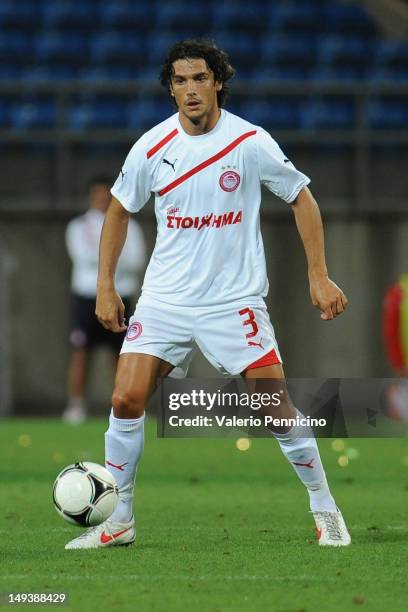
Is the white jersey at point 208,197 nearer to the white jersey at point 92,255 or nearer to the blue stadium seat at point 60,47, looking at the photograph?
the white jersey at point 92,255

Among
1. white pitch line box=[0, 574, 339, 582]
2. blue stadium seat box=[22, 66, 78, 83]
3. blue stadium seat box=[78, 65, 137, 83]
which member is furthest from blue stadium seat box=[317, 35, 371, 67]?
white pitch line box=[0, 574, 339, 582]

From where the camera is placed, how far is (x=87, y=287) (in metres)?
14.7

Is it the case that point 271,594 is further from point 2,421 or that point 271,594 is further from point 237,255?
point 2,421

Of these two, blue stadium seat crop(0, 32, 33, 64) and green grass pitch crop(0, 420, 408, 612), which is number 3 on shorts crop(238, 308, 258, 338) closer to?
green grass pitch crop(0, 420, 408, 612)

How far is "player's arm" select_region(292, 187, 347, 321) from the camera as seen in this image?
645 cm

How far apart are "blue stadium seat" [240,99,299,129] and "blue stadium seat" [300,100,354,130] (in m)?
0.12

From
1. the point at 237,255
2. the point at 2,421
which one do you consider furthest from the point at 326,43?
the point at 237,255

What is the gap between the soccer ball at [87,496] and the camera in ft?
20.9

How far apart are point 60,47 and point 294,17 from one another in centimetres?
318

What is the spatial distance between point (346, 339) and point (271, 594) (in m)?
10.6

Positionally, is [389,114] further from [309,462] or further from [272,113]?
[309,462]

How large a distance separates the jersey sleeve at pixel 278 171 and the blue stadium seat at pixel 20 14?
13.1 metres

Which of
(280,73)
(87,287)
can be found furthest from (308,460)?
(280,73)

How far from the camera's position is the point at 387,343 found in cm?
1542
